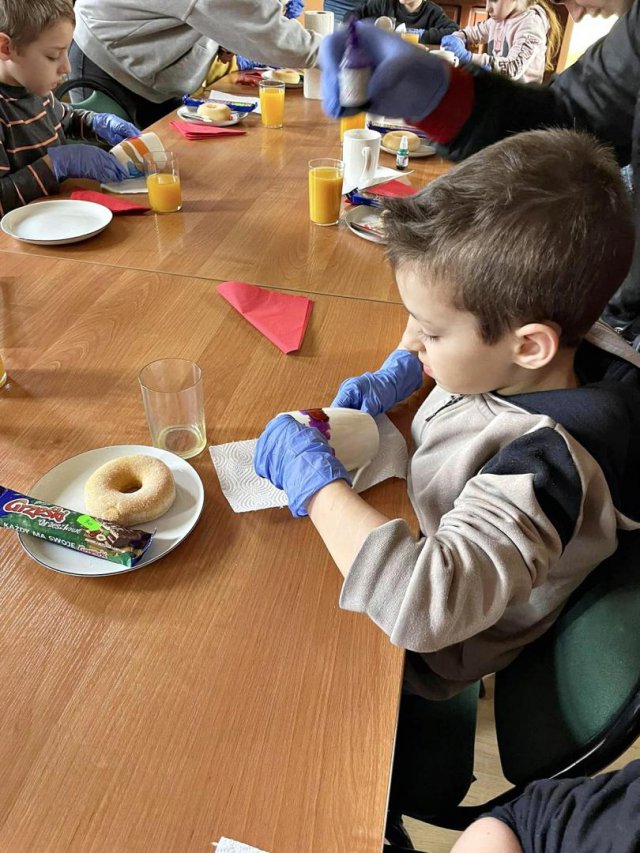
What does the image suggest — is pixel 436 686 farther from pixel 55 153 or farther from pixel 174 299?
pixel 55 153

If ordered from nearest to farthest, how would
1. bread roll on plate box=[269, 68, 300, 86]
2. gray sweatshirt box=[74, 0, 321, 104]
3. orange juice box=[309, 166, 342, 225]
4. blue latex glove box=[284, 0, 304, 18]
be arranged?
orange juice box=[309, 166, 342, 225]
gray sweatshirt box=[74, 0, 321, 104]
bread roll on plate box=[269, 68, 300, 86]
blue latex glove box=[284, 0, 304, 18]

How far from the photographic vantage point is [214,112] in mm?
2014

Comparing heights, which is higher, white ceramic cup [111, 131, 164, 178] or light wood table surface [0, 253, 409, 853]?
white ceramic cup [111, 131, 164, 178]

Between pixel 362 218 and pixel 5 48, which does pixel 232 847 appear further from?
pixel 5 48

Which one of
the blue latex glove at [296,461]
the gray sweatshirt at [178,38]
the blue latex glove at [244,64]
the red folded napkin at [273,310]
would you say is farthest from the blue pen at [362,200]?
the blue latex glove at [244,64]

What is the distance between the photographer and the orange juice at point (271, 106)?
2010 mm

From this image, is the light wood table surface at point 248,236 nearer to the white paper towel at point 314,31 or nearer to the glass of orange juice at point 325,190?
the glass of orange juice at point 325,190

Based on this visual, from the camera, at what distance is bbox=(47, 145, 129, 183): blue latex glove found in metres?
1.55

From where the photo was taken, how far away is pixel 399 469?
0.84m

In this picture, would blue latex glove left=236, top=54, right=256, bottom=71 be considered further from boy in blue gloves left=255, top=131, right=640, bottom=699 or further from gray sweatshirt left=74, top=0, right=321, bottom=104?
boy in blue gloves left=255, top=131, right=640, bottom=699

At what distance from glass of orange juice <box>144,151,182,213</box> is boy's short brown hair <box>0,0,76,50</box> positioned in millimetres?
496

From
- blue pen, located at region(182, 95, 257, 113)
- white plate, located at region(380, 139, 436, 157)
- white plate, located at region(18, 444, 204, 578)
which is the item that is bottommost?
white plate, located at region(18, 444, 204, 578)

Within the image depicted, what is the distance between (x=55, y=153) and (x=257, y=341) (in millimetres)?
900

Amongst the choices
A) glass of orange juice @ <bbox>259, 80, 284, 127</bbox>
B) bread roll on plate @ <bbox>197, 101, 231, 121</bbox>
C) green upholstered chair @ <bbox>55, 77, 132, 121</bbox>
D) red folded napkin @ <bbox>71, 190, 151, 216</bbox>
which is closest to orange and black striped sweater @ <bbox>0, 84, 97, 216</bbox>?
red folded napkin @ <bbox>71, 190, 151, 216</bbox>
